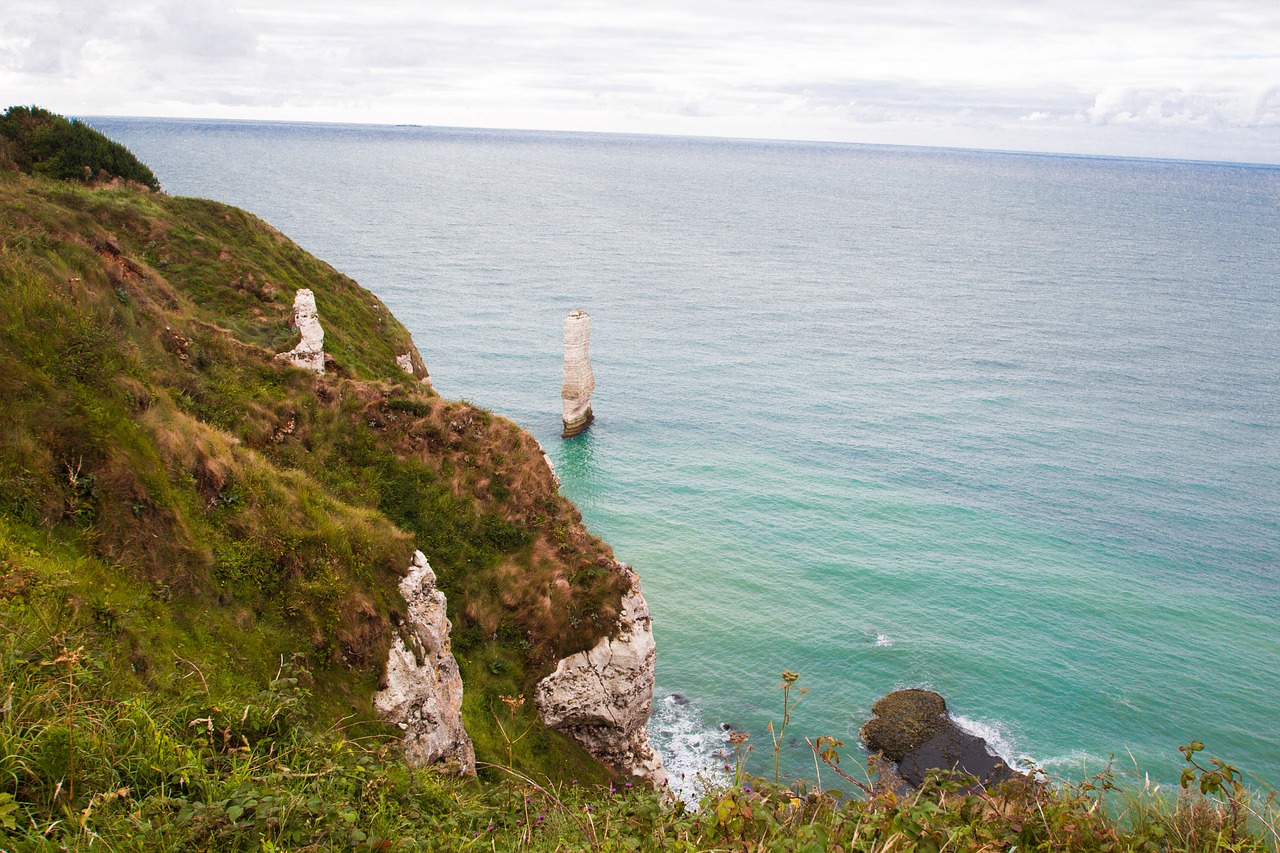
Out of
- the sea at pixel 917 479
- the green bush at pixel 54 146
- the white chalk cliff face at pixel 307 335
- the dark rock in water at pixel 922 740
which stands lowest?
the dark rock in water at pixel 922 740

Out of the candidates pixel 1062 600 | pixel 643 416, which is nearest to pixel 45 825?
pixel 1062 600

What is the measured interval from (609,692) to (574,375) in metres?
44.5

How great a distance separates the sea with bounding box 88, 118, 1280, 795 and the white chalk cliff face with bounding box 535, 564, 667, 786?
524cm

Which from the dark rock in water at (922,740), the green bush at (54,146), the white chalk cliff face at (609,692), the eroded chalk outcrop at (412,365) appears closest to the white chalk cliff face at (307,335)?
the eroded chalk outcrop at (412,365)

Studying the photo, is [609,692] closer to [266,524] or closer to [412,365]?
[266,524]

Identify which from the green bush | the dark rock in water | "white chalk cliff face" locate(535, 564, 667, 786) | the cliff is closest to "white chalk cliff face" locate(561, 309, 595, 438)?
the green bush

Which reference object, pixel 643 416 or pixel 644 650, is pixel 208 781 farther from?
pixel 643 416

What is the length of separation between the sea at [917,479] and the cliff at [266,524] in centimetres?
967

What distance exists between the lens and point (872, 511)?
52438mm

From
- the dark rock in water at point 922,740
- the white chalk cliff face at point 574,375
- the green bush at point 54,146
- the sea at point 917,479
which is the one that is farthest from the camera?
the white chalk cliff face at point 574,375

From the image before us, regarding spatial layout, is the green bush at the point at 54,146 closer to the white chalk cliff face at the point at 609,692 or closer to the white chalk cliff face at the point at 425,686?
the white chalk cliff face at the point at 425,686

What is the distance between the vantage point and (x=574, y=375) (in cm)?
6556

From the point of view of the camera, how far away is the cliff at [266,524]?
13.1 metres

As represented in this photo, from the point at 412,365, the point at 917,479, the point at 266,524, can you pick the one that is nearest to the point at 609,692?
the point at 266,524
